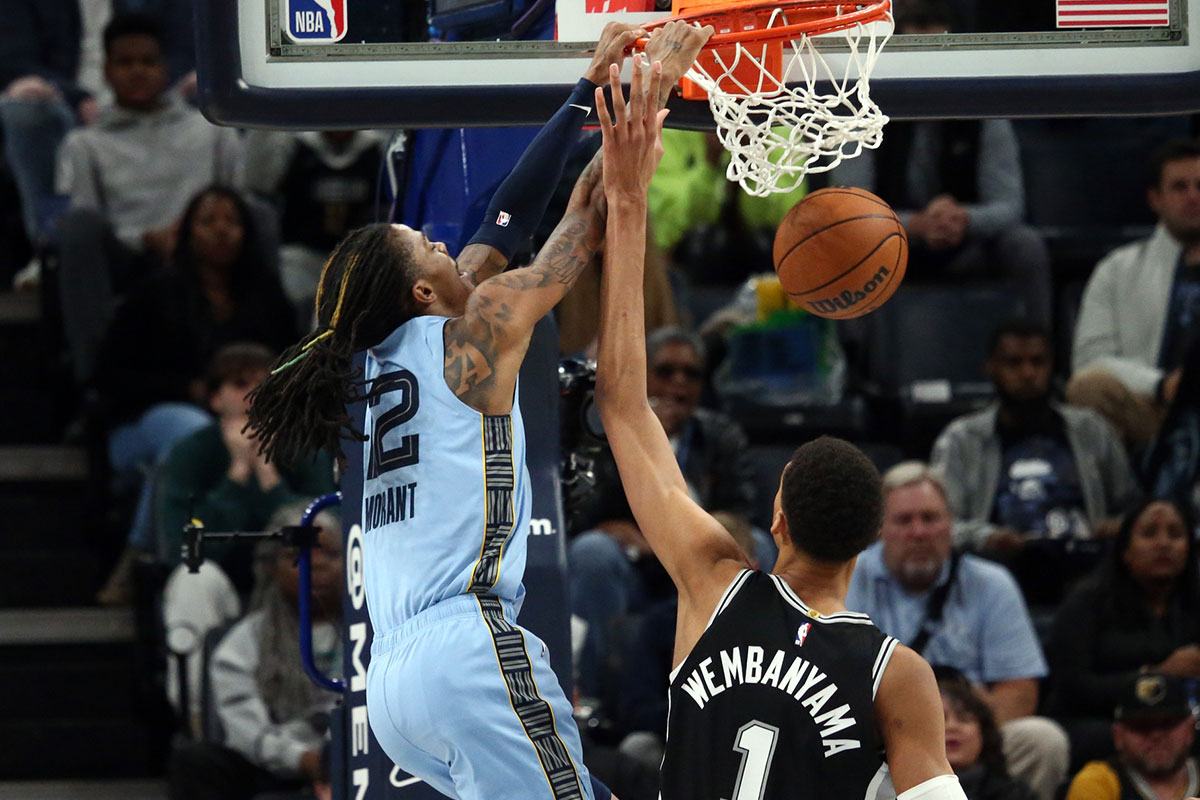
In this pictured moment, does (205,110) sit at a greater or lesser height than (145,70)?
lesser

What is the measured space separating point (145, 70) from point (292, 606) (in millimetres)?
3068

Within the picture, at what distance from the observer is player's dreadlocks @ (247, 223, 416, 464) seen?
3.70 metres

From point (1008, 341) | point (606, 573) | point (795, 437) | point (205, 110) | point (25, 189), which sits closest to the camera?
point (205, 110)

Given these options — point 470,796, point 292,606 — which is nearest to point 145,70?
point 292,606

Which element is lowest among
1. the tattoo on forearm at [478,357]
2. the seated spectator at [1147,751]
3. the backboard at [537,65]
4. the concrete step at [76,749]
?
the concrete step at [76,749]

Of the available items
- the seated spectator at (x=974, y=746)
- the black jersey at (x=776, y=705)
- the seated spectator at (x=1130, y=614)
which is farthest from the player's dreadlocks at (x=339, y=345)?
the seated spectator at (x=1130, y=614)

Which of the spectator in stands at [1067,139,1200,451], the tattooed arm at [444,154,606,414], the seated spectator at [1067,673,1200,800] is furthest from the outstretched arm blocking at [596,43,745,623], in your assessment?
the spectator in stands at [1067,139,1200,451]

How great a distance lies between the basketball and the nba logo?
1.09 m

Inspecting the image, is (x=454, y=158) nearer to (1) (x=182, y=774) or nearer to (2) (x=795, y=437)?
(1) (x=182, y=774)

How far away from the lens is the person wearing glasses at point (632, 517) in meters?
6.84

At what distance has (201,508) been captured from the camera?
6.90 m

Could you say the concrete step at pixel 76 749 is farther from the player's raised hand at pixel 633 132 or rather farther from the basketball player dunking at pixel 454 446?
the player's raised hand at pixel 633 132

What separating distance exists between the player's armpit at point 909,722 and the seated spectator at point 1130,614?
363 centimetres

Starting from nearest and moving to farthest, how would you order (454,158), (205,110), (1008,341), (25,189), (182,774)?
(205,110) < (454,158) < (182,774) < (1008,341) < (25,189)
